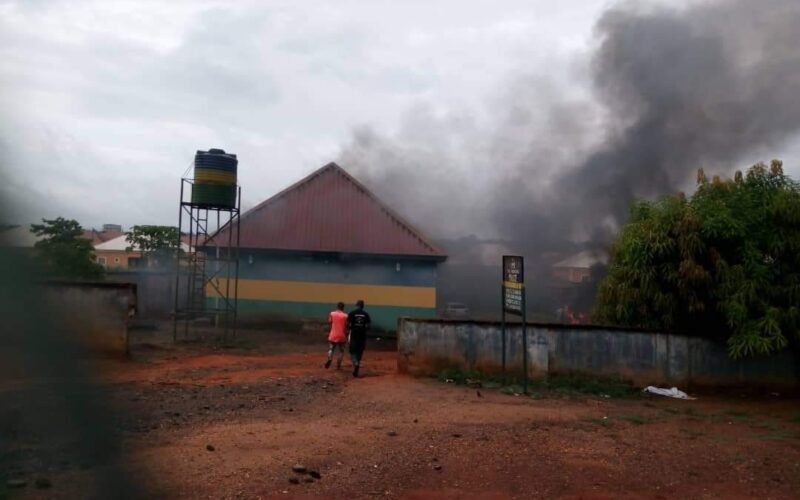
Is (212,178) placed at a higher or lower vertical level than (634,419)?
higher

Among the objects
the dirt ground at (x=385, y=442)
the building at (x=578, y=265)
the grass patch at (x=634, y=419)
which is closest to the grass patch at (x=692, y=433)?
the dirt ground at (x=385, y=442)

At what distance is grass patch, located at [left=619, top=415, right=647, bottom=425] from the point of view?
29.3 feet

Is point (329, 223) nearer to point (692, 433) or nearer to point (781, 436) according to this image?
point (692, 433)

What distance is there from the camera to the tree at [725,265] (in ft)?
37.4

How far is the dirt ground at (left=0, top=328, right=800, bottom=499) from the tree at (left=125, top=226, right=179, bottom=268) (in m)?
20.3

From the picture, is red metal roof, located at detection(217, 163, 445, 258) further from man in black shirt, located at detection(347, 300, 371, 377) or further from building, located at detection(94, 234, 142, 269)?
building, located at detection(94, 234, 142, 269)

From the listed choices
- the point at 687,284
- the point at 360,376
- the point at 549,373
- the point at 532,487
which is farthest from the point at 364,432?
the point at 687,284

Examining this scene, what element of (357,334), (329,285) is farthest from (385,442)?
(329,285)

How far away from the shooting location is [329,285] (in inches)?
867

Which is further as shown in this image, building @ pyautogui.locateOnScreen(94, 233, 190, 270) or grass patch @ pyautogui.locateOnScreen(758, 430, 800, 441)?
building @ pyautogui.locateOnScreen(94, 233, 190, 270)

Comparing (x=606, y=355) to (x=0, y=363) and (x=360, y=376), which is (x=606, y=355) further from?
(x=0, y=363)

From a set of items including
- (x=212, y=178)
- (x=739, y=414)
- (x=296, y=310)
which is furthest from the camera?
(x=296, y=310)

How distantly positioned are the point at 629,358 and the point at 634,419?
2.99m

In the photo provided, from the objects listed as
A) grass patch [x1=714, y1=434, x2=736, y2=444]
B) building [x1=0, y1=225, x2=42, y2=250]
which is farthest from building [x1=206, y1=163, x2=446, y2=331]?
building [x1=0, y1=225, x2=42, y2=250]
